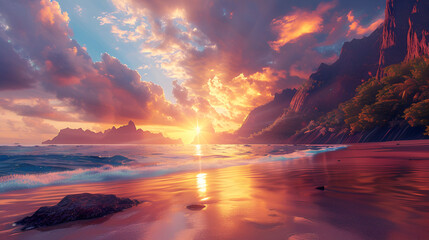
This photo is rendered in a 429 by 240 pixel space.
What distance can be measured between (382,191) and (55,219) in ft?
19.3

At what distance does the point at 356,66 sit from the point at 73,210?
134 meters

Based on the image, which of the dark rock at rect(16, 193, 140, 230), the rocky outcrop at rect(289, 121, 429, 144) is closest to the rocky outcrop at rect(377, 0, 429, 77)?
the rocky outcrop at rect(289, 121, 429, 144)

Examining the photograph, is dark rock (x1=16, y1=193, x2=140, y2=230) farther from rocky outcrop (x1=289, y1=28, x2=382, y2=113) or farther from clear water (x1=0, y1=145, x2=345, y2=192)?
rocky outcrop (x1=289, y1=28, x2=382, y2=113)

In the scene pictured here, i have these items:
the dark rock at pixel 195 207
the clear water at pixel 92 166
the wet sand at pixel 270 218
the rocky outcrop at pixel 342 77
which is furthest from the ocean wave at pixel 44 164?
the rocky outcrop at pixel 342 77

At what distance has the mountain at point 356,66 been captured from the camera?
64456 mm

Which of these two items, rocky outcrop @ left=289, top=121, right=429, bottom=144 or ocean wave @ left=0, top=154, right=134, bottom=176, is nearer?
ocean wave @ left=0, top=154, right=134, bottom=176

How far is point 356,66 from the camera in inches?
4188

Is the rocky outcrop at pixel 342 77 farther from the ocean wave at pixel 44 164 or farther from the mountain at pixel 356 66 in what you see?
the ocean wave at pixel 44 164

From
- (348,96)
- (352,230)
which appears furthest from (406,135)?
(348,96)

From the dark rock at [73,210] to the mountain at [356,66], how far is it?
78.2 metres

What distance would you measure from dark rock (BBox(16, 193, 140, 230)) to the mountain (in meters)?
78.2

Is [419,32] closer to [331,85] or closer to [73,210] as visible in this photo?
[331,85]

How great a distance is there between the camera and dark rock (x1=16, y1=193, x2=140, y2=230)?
3035mm

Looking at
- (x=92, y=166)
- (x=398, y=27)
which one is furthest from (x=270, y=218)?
(x=398, y=27)
